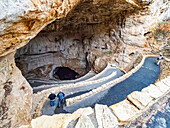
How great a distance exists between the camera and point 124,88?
193 inches

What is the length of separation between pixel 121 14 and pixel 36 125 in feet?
41.3

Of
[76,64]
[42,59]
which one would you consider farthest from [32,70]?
[76,64]

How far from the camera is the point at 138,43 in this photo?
1034 cm

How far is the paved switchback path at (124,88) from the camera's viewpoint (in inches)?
165

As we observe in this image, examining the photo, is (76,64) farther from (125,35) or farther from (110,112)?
(110,112)

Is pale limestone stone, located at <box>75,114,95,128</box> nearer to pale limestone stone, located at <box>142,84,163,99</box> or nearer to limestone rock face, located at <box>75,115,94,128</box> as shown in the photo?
limestone rock face, located at <box>75,115,94,128</box>

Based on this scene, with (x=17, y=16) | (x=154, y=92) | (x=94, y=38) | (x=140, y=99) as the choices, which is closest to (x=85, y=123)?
(x=140, y=99)

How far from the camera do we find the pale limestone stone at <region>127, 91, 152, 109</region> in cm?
178

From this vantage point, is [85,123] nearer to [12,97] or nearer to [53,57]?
[12,97]

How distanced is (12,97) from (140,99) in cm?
449

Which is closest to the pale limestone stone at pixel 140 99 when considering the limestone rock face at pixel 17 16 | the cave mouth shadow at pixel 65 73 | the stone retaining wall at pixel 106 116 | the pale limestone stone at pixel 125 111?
the stone retaining wall at pixel 106 116

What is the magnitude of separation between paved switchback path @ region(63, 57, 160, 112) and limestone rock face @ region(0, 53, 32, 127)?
6.05 ft

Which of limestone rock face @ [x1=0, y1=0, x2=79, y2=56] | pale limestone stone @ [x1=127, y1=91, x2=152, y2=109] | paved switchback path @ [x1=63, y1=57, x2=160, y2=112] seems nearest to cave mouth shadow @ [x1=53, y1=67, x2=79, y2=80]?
paved switchback path @ [x1=63, y1=57, x2=160, y2=112]

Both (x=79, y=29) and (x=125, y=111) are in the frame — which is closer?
(x=125, y=111)
